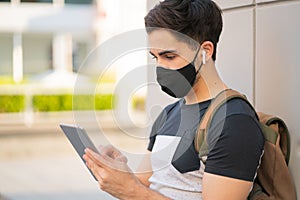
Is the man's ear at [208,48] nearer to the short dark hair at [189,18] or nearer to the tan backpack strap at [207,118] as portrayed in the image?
the short dark hair at [189,18]

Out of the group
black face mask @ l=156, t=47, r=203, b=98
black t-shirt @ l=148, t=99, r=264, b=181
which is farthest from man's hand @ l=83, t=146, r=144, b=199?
black face mask @ l=156, t=47, r=203, b=98

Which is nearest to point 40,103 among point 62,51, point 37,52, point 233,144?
point 62,51

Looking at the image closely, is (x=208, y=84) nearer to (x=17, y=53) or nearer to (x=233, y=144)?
(x=233, y=144)

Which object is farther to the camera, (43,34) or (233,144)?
(43,34)

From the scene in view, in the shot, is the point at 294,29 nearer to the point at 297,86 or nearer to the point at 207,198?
the point at 297,86

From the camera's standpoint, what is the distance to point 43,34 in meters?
20.5

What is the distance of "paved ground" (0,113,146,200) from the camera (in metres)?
6.83

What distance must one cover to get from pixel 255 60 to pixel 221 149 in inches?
31.8

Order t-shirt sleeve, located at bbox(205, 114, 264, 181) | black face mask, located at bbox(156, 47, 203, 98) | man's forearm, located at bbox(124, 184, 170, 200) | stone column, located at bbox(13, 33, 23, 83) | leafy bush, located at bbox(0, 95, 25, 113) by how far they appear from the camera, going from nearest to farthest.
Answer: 1. t-shirt sleeve, located at bbox(205, 114, 264, 181)
2. man's forearm, located at bbox(124, 184, 170, 200)
3. black face mask, located at bbox(156, 47, 203, 98)
4. leafy bush, located at bbox(0, 95, 25, 113)
5. stone column, located at bbox(13, 33, 23, 83)

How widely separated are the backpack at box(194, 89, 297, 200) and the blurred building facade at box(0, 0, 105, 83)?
58.0ft

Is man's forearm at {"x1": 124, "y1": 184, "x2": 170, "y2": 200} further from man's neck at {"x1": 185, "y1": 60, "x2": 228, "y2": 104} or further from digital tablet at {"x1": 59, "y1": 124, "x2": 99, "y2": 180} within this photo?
man's neck at {"x1": 185, "y1": 60, "x2": 228, "y2": 104}

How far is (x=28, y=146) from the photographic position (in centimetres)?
1259

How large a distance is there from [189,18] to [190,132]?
0.38 m

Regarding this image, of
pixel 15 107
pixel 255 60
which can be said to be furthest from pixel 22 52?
pixel 255 60
